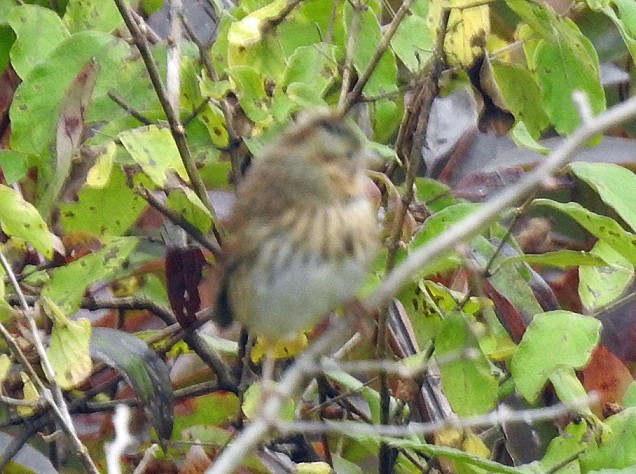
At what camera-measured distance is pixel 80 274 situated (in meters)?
2.02

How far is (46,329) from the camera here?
213 cm

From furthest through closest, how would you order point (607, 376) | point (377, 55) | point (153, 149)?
point (607, 376) < point (377, 55) < point (153, 149)

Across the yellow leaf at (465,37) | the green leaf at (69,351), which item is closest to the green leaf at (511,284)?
the yellow leaf at (465,37)

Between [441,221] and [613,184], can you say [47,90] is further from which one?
[613,184]

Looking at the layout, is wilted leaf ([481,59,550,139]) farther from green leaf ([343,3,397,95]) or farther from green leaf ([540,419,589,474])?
green leaf ([540,419,589,474])

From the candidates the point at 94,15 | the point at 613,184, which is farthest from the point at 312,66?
the point at 613,184

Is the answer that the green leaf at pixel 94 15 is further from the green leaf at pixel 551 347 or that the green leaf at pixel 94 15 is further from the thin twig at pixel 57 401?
the green leaf at pixel 551 347

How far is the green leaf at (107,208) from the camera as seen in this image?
224 cm

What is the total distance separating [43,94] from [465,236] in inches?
38.2

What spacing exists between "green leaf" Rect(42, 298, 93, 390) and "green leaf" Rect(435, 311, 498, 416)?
523 mm

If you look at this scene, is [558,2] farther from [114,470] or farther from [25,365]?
[114,470]

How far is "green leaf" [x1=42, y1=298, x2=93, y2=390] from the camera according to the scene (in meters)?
1.81

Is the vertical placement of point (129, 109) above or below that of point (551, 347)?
above

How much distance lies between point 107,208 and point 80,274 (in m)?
0.27
